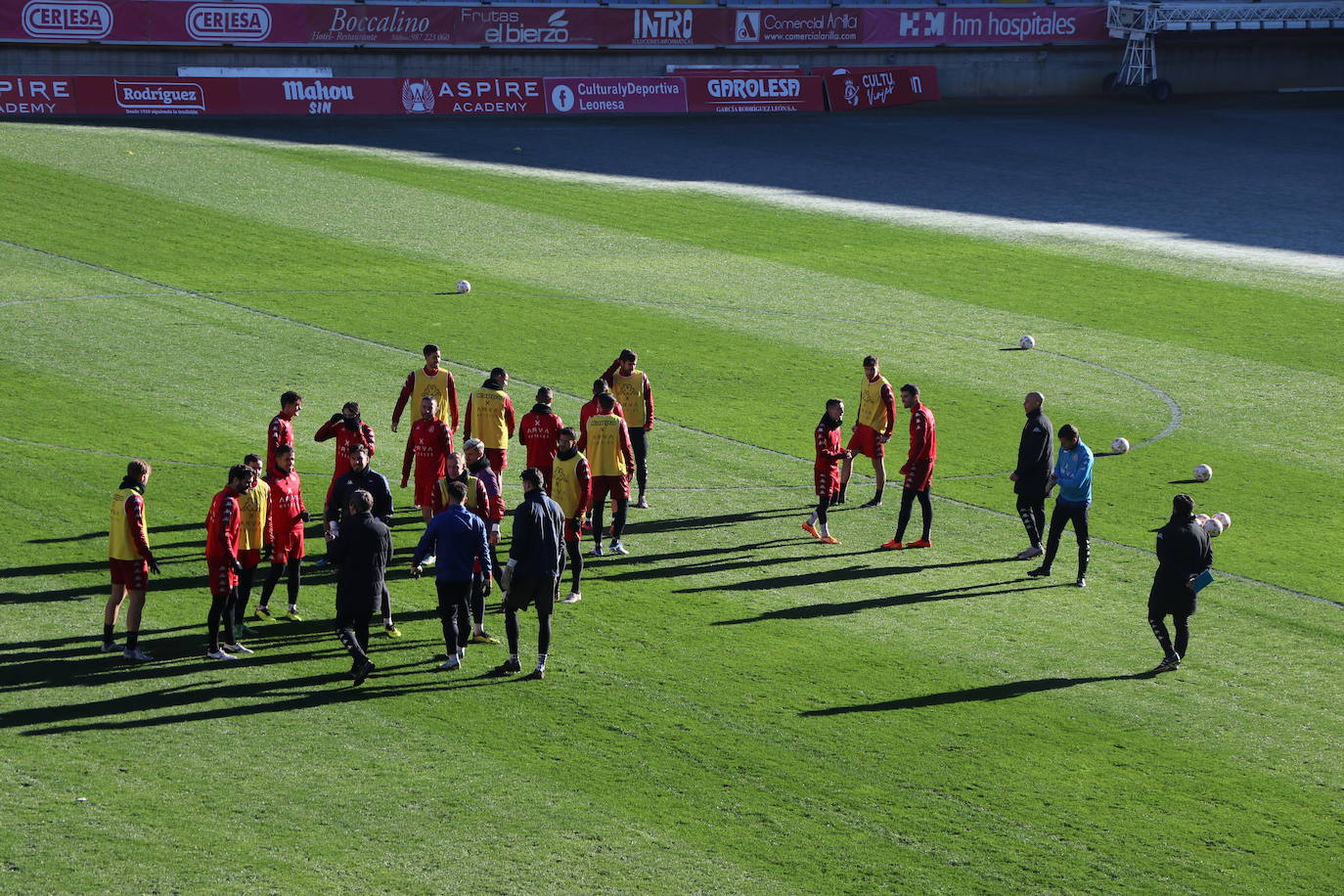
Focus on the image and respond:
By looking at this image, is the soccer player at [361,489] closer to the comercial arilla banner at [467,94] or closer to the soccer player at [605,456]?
the soccer player at [605,456]

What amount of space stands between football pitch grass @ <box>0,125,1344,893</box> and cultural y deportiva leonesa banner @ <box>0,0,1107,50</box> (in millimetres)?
16716

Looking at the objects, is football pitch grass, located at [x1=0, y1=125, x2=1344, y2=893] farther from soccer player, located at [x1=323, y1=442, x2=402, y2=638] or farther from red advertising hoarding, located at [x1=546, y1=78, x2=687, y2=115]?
red advertising hoarding, located at [x1=546, y1=78, x2=687, y2=115]

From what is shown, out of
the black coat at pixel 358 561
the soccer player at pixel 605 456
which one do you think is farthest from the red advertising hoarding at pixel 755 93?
the black coat at pixel 358 561

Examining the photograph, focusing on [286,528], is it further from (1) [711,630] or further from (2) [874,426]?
(2) [874,426]

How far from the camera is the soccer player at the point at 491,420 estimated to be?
19719 millimetres

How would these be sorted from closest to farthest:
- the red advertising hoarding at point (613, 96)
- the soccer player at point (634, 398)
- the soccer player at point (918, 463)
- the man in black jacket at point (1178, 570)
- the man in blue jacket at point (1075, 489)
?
the man in black jacket at point (1178, 570)
the man in blue jacket at point (1075, 489)
the soccer player at point (918, 463)
the soccer player at point (634, 398)
the red advertising hoarding at point (613, 96)

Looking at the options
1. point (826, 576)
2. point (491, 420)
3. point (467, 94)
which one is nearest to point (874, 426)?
point (826, 576)

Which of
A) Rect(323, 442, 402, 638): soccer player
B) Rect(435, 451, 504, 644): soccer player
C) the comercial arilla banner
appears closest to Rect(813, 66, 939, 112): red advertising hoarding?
the comercial arilla banner

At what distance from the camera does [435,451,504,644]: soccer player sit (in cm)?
1580

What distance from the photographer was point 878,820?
41.7 ft

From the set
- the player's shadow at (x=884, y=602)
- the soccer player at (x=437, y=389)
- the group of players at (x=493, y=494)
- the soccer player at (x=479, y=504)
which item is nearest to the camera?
the group of players at (x=493, y=494)

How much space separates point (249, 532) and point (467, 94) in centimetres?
3882

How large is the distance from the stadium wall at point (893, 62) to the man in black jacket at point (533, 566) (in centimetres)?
3965

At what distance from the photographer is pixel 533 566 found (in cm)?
1505
